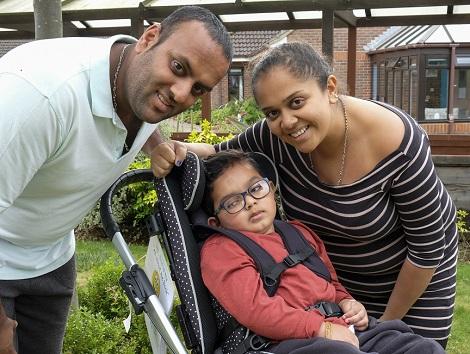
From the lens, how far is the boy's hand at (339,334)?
2420 millimetres

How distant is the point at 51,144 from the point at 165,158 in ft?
2.52

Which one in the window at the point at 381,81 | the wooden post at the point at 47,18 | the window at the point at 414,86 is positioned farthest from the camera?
the window at the point at 381,81

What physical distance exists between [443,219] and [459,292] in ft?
12.3

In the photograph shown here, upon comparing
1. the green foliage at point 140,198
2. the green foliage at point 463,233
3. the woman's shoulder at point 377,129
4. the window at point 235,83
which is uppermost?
the woman's shoulder at point 377,129

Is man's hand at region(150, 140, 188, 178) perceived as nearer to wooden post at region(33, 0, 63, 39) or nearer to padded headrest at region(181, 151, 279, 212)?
padded headrest at region(181, 151, 279, 212)

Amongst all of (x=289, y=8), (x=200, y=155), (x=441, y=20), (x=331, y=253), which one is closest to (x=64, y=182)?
(x=200, y=155)

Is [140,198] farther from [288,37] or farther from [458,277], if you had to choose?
[288,37]

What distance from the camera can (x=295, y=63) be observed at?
2.47 metres

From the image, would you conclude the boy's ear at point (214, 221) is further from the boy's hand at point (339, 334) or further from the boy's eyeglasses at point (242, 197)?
the boy's hand at point (339, 334)

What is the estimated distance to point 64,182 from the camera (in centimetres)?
224

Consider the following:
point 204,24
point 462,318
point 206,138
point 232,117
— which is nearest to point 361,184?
point 204,24

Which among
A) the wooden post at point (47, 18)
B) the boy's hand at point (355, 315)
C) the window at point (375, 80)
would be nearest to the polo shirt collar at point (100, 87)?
the boy's hand at point (355, 315)

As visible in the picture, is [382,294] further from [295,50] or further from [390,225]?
[295,50]

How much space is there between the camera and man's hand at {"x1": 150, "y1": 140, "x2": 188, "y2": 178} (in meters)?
2.72
